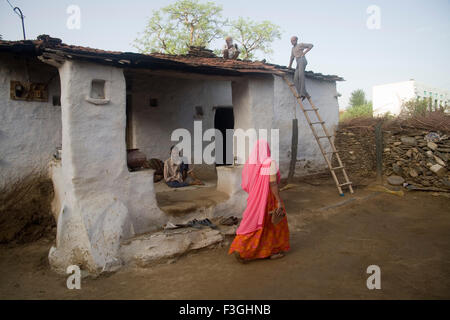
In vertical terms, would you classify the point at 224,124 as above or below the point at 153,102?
below

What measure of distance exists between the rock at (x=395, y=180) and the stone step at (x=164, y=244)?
5.85 m

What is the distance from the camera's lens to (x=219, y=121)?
9.84m

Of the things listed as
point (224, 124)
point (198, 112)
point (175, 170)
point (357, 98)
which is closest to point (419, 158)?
point (224, 124)

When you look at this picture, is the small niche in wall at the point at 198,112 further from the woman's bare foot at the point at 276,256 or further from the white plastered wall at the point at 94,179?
the woman's bare foot at the point at 276,256

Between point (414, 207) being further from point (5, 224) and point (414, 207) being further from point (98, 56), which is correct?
point (5, 224)

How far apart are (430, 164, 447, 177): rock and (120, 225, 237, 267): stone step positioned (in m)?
6.05

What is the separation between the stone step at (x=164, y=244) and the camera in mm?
4320

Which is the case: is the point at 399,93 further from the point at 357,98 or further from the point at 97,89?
the point at 97,89

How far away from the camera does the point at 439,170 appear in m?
7.93

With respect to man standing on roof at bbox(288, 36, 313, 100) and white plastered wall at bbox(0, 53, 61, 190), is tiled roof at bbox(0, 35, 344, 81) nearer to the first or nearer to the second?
white plastered wall at bbox(0, 53, 61, 190)

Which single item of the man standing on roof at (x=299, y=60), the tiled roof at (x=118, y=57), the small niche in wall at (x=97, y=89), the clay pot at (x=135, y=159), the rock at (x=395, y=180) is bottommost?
the rock at (x=395, y=180)

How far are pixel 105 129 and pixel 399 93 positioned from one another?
20269 mm

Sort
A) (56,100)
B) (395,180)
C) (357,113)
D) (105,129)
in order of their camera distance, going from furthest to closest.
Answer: (357,113) → (395,180) → (56,100) → (105,129)

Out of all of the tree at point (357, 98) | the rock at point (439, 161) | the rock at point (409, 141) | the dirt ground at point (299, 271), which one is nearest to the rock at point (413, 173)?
the rock at point (439, 161)
